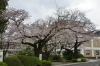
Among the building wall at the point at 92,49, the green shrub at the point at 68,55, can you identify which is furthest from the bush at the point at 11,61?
the building wall at the point at 92,49

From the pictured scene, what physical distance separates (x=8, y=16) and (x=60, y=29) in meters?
6.56

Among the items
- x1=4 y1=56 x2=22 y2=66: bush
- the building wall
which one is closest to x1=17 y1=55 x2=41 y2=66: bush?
x1=4 y1=56 x2=22 y2=66: bush

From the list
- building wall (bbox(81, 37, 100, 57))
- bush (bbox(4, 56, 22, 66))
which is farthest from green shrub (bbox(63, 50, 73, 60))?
bush (bbox(4, 56, 22, 66))

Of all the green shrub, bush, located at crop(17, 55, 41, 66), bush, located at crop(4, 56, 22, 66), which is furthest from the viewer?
the green shrub

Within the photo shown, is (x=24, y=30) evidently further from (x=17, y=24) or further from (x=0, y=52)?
(x=0, y=52)

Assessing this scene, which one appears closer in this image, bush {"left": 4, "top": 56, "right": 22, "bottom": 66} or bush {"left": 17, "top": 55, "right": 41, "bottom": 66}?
bush {"left": 4, "top": 56, "right": 22, "bottom": 66}

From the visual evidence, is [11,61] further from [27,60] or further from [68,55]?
[68,55]

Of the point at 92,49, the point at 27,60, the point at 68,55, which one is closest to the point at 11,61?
the point at 27,60

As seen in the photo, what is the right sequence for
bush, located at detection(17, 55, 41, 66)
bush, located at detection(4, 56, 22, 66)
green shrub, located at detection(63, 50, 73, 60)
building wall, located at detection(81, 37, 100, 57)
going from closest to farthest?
bush, located at detection(4, 56, 22, 66), bush, located at detection(17, 55, 41, 66), green shrub, located at detection(63, 50, 73, 60), building wall, located at detection(81, 37, 100, 57)

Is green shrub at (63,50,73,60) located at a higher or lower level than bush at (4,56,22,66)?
Answer: lower

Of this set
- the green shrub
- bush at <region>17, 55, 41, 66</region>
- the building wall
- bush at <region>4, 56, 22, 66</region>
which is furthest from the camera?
the building wall

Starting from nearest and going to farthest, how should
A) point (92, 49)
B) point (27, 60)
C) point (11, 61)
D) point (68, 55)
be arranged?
point (11, 61) → point (27, 60) → point (68, 55) → point (92, 49)

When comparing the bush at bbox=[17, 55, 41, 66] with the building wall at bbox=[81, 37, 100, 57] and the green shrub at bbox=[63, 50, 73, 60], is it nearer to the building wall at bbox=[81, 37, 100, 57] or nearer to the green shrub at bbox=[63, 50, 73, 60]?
the green shrub at bbox=[63, 50, 73, 60]

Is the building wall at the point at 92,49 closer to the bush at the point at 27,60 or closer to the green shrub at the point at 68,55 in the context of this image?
the green shrub at the point at 68,55
